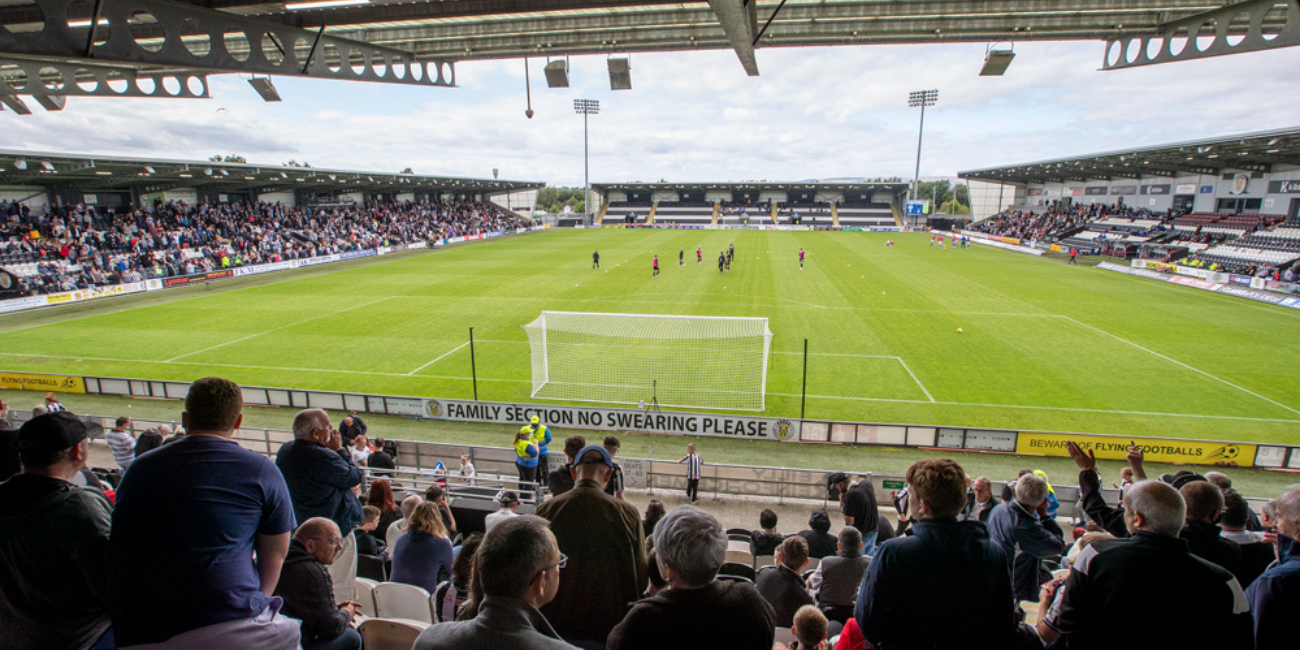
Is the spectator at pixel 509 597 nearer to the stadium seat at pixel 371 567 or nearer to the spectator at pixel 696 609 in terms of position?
the spectator at pixel 696 609

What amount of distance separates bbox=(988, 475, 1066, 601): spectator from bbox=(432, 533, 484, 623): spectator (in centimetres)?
417

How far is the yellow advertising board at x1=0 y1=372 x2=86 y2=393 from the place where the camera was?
53.7ft

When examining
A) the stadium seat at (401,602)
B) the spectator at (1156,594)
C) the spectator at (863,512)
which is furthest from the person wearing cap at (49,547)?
the spectator at (863,512)

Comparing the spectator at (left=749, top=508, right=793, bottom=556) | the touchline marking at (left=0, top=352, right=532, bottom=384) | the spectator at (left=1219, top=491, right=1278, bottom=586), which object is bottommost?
the touchline marking at (left=0, top=352, right=532, bottom=384)

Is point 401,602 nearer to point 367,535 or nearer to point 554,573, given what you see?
point 367,535

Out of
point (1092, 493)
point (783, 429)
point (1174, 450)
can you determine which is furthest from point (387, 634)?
point (1174, 450)

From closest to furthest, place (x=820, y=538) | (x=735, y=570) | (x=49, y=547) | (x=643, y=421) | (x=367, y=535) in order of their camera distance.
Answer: (x=49, y=547)
(x=735, y=570)
(x=367, y=535)
(x=820, y=538)
(x=643, y=421)

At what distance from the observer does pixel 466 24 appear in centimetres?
859

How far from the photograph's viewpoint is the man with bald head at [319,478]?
4.55m

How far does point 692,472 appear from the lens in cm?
1039

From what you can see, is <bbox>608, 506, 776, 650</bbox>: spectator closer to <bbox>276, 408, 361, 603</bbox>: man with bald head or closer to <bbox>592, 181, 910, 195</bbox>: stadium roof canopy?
<bbox>276, 408, 361, 603</bbox>: man with bald head

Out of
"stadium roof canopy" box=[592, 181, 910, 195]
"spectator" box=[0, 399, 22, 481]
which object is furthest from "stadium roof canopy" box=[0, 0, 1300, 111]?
"stadium roof canopy" box=[592, 181, 910, 195]

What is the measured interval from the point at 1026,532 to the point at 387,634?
5.00 m

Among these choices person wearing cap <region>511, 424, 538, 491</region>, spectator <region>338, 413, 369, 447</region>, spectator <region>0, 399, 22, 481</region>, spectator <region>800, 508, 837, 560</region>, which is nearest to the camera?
spectator <region>0, 399, 22, 481</region>
